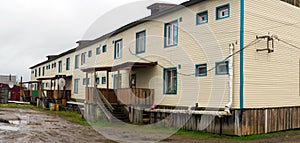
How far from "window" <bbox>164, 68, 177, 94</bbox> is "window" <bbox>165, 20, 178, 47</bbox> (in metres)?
1.52

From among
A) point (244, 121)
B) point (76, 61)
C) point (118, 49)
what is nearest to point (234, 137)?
point (244, 121)

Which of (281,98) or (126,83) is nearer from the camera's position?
(281,98)

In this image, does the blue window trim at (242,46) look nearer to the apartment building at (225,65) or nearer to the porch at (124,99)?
the apartment building at (225,65)

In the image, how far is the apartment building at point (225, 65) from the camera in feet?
48.9

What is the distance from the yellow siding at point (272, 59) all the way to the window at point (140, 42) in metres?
8.38

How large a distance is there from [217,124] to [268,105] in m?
2.63

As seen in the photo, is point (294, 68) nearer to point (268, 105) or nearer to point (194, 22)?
point (268, 105)

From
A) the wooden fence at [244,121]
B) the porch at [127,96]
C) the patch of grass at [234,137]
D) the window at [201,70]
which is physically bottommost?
the patch of grass at [234,137]

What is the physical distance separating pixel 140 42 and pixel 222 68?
26.5ft

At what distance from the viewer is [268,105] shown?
1574cm

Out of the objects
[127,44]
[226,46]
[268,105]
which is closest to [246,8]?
[226,46]

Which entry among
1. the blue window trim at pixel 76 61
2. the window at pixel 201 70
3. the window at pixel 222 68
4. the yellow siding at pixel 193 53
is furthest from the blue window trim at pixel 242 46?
the blue window trim at pixel 76 61

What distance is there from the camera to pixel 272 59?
16000mm

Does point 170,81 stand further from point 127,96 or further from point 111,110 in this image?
point 111,110
